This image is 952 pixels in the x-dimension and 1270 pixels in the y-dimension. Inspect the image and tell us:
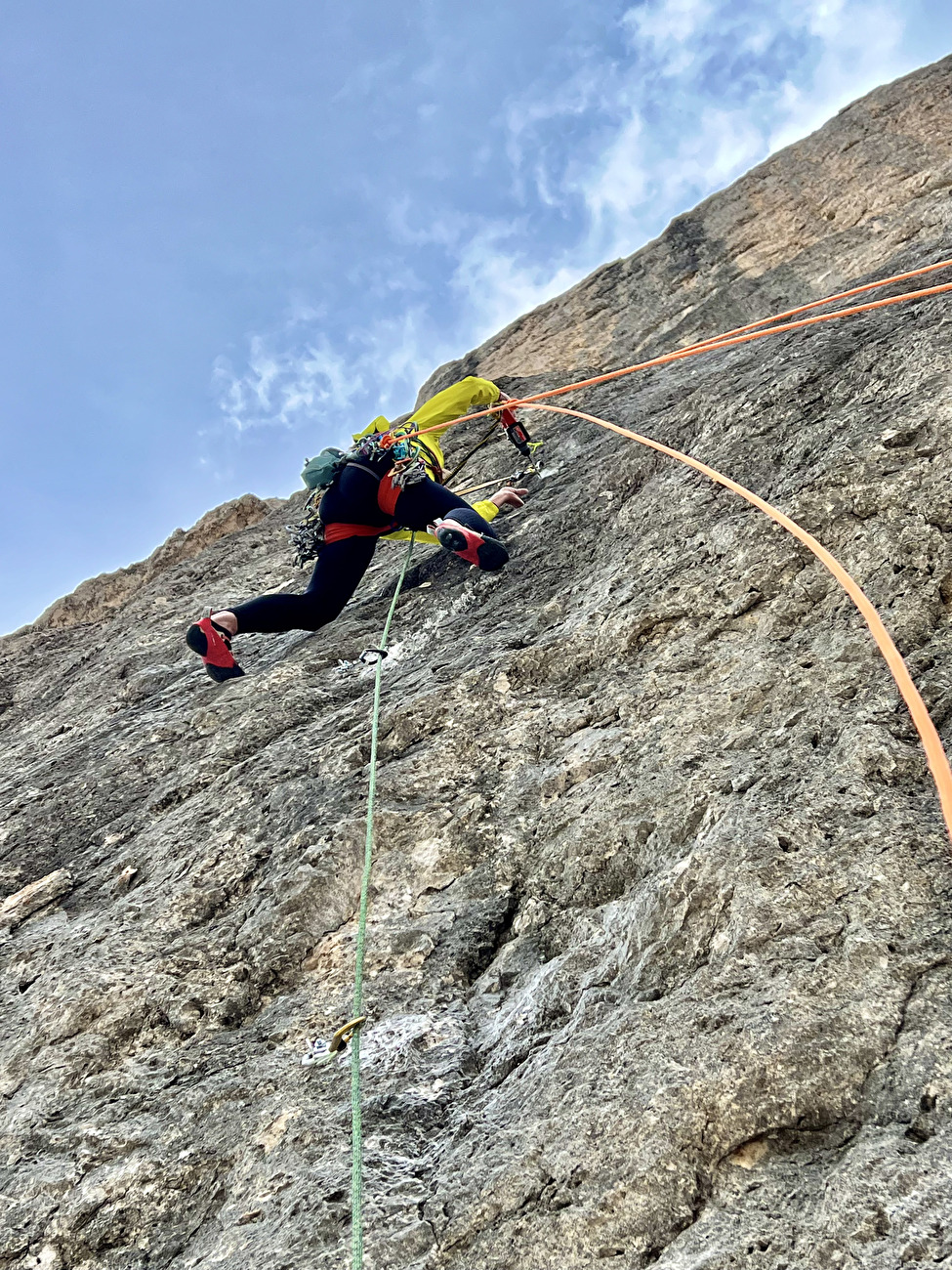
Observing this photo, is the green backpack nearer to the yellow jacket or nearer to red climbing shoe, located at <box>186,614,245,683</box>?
the yellow jacket

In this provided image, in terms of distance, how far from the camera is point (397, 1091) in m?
2.71

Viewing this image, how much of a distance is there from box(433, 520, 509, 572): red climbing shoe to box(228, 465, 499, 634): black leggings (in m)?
0.12

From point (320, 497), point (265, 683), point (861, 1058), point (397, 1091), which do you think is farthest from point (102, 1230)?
point (320, 497)

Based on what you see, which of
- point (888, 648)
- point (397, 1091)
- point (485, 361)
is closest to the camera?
point (888, 648)

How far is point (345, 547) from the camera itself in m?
5.67

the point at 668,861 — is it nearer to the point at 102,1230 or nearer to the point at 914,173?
the point at 102,1230

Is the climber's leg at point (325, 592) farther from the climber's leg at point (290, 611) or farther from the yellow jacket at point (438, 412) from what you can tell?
the yellow jacket at point (438, 412)

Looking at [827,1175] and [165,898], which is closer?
[827,1175]

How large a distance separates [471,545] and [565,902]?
8.19 feet

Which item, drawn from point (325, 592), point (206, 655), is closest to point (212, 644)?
point (206, 655)

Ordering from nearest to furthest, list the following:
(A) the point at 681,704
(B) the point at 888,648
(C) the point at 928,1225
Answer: (C) the point at 928,1225 < (B) the point at 888,648 < (A) the point at 681,704

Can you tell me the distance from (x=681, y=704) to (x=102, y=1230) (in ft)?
8.09

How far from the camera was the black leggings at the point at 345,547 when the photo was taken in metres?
5.46

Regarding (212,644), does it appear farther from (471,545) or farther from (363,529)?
(471,545)
